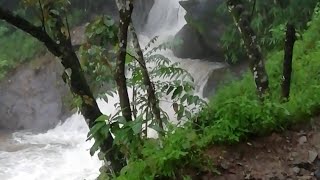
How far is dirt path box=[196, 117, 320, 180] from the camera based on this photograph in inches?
159

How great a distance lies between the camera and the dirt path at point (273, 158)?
403 centimetres

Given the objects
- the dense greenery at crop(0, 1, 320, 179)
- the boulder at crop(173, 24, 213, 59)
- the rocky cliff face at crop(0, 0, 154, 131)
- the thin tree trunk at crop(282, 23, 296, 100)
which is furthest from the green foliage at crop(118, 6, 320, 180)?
the rocky cliff face at crop(0, 0, 154, 131)

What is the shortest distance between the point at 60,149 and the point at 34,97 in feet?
→ 10.5

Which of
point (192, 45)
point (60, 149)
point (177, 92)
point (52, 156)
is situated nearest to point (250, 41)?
point (177, 92)

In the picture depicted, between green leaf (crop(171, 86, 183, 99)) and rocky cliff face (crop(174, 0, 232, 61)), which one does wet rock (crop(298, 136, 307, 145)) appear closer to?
green leaf (crop(171, 86, 183, 99))

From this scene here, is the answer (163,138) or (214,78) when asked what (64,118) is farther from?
(163,138)

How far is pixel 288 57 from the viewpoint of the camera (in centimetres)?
511

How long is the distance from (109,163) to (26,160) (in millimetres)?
7961

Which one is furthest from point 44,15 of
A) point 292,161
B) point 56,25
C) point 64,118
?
point 64,118

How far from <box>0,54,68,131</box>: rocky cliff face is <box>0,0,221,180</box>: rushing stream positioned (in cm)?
46

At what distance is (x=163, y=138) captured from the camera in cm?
409

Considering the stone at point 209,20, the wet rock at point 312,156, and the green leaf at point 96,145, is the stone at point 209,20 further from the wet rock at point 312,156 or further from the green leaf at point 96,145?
the green leaf at point 96,145

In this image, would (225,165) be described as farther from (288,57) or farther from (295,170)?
(288,57)

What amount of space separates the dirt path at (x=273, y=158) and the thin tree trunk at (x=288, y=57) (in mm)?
816
